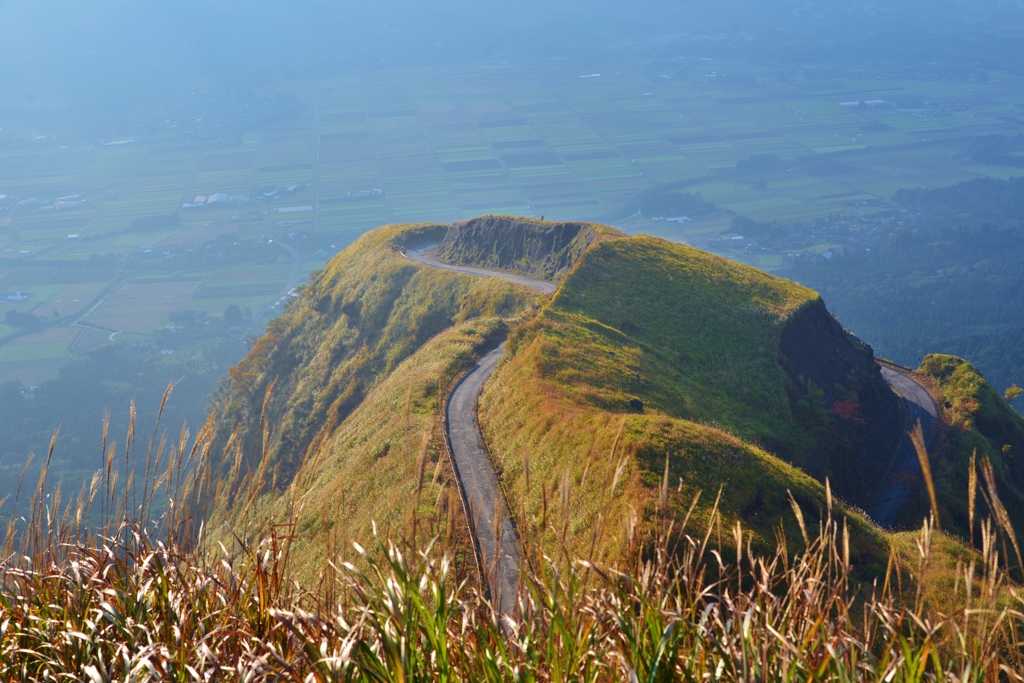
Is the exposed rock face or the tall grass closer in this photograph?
the tall grass

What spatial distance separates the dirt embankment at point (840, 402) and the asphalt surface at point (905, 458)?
1.75ft

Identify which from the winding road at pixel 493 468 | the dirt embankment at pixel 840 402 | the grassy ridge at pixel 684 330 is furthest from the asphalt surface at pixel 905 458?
the grassy ridge at pixel 684 330

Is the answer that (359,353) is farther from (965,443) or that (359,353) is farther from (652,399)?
(965,443)

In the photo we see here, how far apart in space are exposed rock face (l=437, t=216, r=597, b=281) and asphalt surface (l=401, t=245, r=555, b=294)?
1169 millimetres

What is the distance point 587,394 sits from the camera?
107ft

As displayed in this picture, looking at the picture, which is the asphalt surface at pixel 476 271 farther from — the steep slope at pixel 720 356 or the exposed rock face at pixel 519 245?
the steep slope at pixel 720 356

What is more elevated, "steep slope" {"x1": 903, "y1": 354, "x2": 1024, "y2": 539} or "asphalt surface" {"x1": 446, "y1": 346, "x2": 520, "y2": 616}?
"asphalt surface" {"x1": 446, "y1": 346, "x2": 520, "y2": 616}

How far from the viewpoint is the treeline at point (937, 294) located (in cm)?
12631

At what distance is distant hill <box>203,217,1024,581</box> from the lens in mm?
23344

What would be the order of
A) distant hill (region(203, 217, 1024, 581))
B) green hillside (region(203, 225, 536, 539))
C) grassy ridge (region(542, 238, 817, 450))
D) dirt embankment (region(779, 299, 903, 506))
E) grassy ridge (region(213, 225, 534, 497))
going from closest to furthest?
distant hill (region(203, 217, 1024, 581))
grassy ridge (region(542, 238, 817, 450))
dirt embankment (region(779, 299, 903, 506))
green hillside (region(203, 225, 536, 539))
grassy ridge (region(213, 225, 534, 497))

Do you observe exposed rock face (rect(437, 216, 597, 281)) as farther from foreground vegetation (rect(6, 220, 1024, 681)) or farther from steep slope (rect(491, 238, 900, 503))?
steep slope (rect(491, 238, 900, 503))

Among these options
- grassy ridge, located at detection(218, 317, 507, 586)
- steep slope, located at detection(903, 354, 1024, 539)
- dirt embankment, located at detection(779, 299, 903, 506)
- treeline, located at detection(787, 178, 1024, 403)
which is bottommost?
treeline, located at detection(787, 178, 1024, 403)

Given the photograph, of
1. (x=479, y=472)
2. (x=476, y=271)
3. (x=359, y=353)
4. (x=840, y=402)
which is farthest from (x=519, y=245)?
(x=479, y=472)

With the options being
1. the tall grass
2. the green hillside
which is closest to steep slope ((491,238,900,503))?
the green hillside
